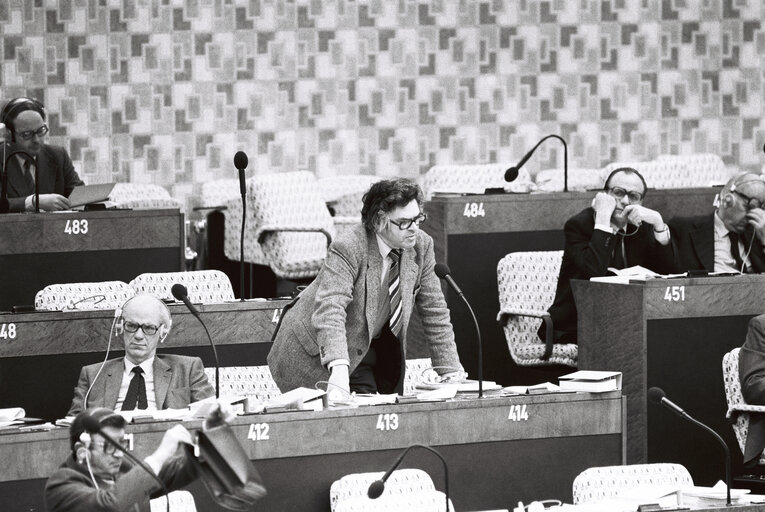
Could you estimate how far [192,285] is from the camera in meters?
6.77

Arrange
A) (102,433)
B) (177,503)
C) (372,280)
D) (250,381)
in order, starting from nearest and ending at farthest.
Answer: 1. (102,433)
2. (177,503)
3. (372,280)
4. (250,381)

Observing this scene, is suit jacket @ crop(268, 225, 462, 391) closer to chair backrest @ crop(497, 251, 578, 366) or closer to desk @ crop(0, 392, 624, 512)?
desk @ crop(0, 392, 624, 512)

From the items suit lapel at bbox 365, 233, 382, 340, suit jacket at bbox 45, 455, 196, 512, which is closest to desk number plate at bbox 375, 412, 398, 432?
suit lapel at bbox 365, 233, 382, 340

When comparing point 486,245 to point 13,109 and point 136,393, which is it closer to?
point 13,109

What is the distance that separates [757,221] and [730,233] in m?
0.18

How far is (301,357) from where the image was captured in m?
5.80

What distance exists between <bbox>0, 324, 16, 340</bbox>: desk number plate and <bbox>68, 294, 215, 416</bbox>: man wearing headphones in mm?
695

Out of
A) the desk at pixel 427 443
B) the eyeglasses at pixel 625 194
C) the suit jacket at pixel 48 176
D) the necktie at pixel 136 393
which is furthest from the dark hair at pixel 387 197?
the suit jacket at pixel 48 176

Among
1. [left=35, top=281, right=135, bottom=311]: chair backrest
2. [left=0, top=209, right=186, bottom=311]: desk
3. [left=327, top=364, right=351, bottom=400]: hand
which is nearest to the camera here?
[left=327, top=364, right=351, bottom=400]: hand

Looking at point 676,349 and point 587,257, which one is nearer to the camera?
point 676,349

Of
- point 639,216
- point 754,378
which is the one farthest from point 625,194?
point 754,378

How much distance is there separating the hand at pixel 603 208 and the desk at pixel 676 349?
1.96 ft

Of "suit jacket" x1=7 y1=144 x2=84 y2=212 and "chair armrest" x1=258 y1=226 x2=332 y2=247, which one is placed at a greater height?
"suit jacket" x1=7 y1=144 x2=84 y2=212

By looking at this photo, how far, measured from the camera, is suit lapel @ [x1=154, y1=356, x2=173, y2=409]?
564cm
